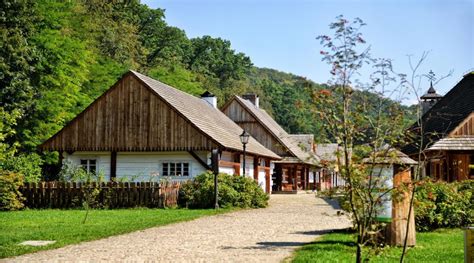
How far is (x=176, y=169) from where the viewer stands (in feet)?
91.9

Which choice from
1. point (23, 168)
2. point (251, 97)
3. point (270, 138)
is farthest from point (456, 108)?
point (251, 97)

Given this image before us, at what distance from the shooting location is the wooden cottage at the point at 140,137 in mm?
27156

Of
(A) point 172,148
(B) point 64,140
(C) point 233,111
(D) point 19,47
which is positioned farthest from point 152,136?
(C) point 233,111

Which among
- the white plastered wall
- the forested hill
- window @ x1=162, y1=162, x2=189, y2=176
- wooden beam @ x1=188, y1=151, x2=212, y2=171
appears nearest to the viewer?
wooden beam @ x1=188, y1=151, x2=212, y2=171

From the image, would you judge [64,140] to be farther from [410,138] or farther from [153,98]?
[410,138]

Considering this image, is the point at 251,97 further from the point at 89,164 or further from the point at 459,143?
the point at 459,143

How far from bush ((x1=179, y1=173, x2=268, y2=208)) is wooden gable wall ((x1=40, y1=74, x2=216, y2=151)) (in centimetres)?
276

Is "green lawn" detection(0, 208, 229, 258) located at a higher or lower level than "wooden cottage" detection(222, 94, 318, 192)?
lower

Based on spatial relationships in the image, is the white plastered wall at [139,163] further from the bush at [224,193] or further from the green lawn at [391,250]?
the green lawn at [391,250]

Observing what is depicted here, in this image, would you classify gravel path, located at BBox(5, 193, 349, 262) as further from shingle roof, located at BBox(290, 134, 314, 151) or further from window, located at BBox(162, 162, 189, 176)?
window, located at BBox(162, 162, 189, 176)

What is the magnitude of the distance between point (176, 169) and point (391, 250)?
59.8 ft

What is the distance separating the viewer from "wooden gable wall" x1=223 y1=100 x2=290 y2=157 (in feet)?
144

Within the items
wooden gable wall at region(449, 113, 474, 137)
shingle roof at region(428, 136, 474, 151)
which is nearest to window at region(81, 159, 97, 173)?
shingle roof at region(428, 136, 474, 151)

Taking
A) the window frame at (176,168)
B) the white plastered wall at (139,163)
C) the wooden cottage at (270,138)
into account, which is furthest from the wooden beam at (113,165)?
the wooden cottage at (270,138)
